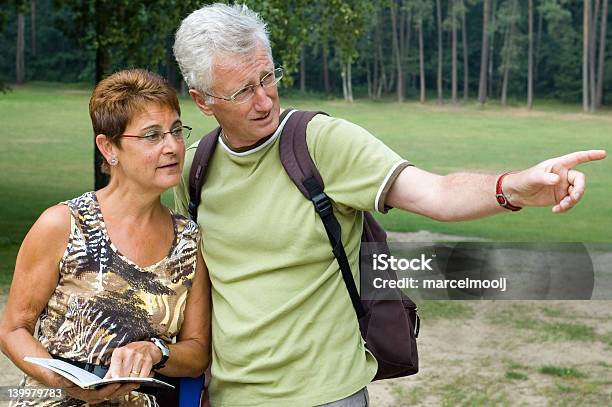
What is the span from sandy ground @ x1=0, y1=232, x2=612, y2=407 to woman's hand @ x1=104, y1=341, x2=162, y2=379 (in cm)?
401

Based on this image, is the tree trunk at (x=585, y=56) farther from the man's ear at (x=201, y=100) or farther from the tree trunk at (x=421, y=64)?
the man's ear at (x=201, y=100)

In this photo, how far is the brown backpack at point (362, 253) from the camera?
2.45 m

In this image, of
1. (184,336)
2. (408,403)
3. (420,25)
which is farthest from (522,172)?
(420,25)

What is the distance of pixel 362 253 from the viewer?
2.61 metres

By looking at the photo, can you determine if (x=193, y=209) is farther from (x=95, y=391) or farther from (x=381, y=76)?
(x=381, y=76)

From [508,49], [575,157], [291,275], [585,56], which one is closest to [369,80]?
[508,49]

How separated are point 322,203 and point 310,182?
6 cm

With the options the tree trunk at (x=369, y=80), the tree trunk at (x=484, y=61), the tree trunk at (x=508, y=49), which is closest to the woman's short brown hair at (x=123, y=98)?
the tree trunk at (x=508, y=49)

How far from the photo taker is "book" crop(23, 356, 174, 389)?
7.52 ft

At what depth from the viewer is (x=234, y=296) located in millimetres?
2533

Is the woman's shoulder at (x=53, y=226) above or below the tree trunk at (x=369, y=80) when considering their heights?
above

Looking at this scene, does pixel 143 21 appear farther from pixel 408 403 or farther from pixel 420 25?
pixel 420 25

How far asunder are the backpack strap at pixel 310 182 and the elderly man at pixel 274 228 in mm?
19

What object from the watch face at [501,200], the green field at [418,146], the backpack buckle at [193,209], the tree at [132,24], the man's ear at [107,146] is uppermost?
the tree at [132,24]
